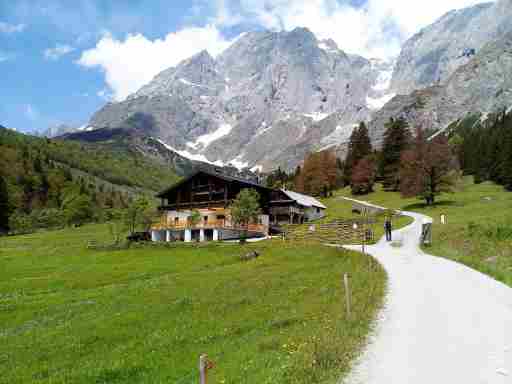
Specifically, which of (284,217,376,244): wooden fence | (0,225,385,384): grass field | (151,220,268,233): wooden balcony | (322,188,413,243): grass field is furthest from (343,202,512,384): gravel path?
(151,220,268,233): wooden balcony

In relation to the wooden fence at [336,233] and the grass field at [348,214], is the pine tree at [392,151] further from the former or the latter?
→ the wooden fence at [336,233]

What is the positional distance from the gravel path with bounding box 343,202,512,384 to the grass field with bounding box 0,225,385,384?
2.33ft

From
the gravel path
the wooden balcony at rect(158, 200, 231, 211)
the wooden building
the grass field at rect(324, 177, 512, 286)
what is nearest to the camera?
the gravel path

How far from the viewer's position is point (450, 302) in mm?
14875

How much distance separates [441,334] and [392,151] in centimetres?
8815

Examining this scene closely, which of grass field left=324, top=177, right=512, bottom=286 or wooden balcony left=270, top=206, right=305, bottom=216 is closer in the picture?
grass field left=324, top=177, right=512, bottom=286

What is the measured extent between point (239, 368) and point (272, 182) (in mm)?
130625

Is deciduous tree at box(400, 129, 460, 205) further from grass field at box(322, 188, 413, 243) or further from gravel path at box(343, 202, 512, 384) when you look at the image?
gravel path at box(343, 202, 512, 384)

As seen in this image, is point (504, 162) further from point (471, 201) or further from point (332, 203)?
point (332, 203)

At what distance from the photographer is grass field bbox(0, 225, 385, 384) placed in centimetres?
1024

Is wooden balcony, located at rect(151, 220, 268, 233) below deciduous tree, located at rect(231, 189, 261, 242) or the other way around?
below

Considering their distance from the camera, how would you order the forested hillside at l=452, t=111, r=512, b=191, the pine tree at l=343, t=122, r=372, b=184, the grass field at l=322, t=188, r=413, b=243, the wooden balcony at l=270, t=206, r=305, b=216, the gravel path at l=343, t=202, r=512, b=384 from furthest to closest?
the pine tree at l=343, t=122, r=372, b=184 → the forested hillside at l=452, t=111, r=512, b=191 → the wooden balcony at l=270, t=206, r=305, b=216 → the grass field at l=322, t=188, r=413, b=243 → the gravel path at l=343, t=202, r=512, b=384

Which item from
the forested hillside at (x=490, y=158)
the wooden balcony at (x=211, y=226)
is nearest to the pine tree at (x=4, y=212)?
the wooden balcony at (x=211, y=226)

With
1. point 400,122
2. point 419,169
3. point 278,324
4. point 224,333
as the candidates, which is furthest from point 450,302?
point 400,122
